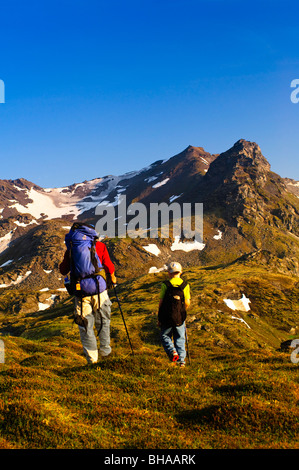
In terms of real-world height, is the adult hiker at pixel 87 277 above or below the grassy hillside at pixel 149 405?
above

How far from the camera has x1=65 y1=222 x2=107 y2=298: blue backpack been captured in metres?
14.0

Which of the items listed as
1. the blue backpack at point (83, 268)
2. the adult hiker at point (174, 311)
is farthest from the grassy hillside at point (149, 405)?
the blue backpack at point (83, 268)

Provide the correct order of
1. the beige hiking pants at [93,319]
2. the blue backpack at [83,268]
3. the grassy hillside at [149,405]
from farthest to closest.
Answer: the beige hiking pants at [93,319]
the blue backpack at [83,268]
the grassy hillside at [149,405]

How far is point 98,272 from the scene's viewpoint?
14.2 meters

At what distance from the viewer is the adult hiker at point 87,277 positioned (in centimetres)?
1409

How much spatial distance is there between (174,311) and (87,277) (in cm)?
397

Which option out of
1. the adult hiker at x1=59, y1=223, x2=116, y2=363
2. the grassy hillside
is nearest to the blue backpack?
the adult hiker at x1=59, y1=223, x2=116, y2=363

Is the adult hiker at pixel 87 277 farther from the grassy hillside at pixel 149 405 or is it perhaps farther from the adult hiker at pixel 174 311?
the adult hiker at pixel 174 311

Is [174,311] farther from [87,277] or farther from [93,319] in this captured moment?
[87,277]

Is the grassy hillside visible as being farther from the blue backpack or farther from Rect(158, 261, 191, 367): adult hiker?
the blue backpack

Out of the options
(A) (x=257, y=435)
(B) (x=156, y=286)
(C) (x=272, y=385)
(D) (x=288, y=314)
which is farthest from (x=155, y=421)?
(B) (x=156, y=286)
